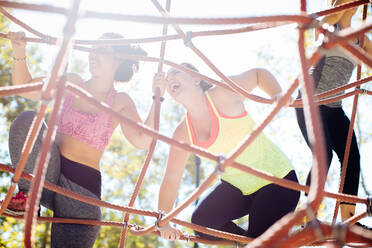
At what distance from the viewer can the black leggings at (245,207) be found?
1714mm

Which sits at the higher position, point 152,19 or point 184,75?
point 184,75

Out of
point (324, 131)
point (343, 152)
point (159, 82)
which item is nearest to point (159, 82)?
point (159, 82)

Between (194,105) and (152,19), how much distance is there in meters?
0.96

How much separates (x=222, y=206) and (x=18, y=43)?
43.8 inches

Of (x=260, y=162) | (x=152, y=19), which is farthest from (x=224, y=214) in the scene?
(x=152, y=19)

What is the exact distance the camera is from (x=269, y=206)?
1.71 metres

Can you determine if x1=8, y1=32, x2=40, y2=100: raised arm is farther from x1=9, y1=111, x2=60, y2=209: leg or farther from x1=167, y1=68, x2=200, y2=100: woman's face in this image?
x1=167, y1=68, x2=200, y2=100: woman's face

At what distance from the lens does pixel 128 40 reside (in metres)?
1.79

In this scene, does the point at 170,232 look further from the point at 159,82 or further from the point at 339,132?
the point at 339,132

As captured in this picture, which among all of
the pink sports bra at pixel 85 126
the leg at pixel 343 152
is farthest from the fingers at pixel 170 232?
the leg at pixel 343 152

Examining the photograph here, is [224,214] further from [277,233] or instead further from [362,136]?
[362,136]

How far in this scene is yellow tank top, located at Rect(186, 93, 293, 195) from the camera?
5.88 ft

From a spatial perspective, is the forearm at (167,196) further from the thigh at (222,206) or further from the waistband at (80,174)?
the waistband at (80,174)

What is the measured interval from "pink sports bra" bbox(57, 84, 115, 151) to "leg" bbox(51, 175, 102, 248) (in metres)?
0.19
